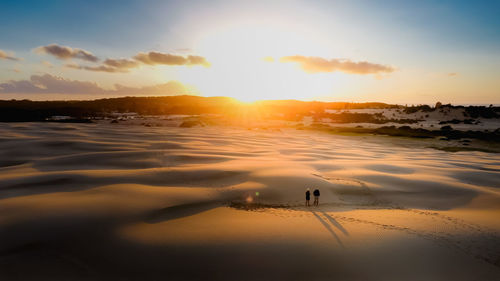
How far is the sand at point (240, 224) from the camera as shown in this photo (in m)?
5.82

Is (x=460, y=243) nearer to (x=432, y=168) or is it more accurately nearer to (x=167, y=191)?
(x=167, y=191)

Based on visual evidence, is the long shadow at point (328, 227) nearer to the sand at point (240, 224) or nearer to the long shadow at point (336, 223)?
the sand at point (240, 224)

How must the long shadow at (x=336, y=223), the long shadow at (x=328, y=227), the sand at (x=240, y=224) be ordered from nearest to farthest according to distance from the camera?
the sand at (x=240, y=224) → the long shadow at (x=328, y=227) → the long shadow at (x=336, y=223)

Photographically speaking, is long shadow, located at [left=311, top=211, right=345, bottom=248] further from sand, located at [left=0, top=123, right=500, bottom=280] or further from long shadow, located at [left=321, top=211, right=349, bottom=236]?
long shadow, located at [left=321, top=211, right=349, bottom=236]

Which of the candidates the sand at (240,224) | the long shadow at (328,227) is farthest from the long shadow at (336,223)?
the long shadow at (328,227)

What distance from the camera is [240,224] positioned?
311 inches

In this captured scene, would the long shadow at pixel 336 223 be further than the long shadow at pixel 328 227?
Yes

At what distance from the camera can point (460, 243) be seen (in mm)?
7141

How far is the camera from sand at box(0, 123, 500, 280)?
5.82 meters

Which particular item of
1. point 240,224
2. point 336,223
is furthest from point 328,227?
point 240,224

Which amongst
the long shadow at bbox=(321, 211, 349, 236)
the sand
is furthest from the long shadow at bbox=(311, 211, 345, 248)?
the long shadow at bbox=(321, 211, 349, 236)

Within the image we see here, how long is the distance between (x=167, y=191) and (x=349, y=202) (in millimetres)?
7717

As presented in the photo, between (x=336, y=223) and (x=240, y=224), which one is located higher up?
(x=240, y=224)

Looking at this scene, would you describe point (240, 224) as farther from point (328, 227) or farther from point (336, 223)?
point (336, 223)
